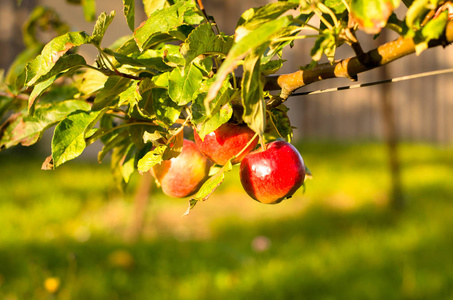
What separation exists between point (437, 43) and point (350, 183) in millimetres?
3352

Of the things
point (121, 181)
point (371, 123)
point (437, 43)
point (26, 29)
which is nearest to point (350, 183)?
point (371, 123)

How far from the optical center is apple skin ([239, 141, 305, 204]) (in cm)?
59

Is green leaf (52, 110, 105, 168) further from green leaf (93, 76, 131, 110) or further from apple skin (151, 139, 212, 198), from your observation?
apple skin (151, 139, 212, 198)

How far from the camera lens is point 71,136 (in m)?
0.61

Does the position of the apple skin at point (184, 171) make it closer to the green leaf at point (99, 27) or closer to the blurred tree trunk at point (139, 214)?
the green leaf at point (99, 27)

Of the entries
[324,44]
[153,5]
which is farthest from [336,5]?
[153,5]

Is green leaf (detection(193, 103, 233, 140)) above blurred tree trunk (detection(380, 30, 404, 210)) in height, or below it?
above

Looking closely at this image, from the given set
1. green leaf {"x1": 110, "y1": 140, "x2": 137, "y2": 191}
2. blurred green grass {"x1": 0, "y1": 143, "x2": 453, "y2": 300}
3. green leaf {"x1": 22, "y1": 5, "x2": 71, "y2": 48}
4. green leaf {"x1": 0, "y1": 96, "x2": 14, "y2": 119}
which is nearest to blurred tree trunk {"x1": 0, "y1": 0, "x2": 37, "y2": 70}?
blurred green grass {"x1": 0, "y1": 143, "x2": 453, "y2": 300}

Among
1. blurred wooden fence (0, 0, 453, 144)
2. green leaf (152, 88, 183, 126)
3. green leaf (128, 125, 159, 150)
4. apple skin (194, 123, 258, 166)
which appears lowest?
blurred wooden fence (0, 0, 453, 144)

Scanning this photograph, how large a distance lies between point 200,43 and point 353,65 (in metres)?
0.16

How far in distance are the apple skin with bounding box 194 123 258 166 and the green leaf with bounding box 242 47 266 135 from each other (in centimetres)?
12

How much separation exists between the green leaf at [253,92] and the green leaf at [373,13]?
0.09 meters

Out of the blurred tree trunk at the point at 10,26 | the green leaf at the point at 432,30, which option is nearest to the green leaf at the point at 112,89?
the green leaf at the point at 432,30

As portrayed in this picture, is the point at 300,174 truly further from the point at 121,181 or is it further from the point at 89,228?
the point at 89,228
